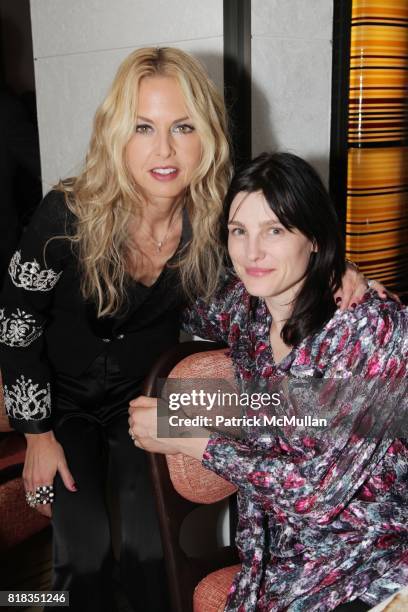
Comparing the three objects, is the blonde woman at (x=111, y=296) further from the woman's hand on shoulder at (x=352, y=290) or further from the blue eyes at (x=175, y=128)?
the woman's hand on shoulder at (x=352, y=290)

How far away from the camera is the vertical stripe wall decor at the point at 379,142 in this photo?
211 centimetres

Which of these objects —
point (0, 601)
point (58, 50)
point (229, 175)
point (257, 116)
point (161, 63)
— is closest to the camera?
point (161, 63)

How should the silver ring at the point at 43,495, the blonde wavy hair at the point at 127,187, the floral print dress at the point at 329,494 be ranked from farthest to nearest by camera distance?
the silver ring at the point at 43,495 < the blonde wavy hair at the point at 127,187 < the floral print dress at the point at 329,494

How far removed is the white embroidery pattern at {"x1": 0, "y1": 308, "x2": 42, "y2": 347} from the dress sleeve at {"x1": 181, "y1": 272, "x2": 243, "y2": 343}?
1.36 ft

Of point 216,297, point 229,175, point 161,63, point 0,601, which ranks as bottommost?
point 0,601

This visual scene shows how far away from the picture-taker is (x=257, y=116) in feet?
6.43

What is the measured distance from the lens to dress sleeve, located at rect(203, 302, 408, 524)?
4.52 ft

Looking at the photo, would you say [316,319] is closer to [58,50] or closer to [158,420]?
[158,420]

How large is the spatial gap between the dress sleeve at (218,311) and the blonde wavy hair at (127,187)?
4 cm

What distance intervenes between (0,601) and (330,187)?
5.35 ft

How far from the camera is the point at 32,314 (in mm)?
1709

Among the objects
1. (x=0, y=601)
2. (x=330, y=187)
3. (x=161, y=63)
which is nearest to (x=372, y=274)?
(x=330, y=187)
